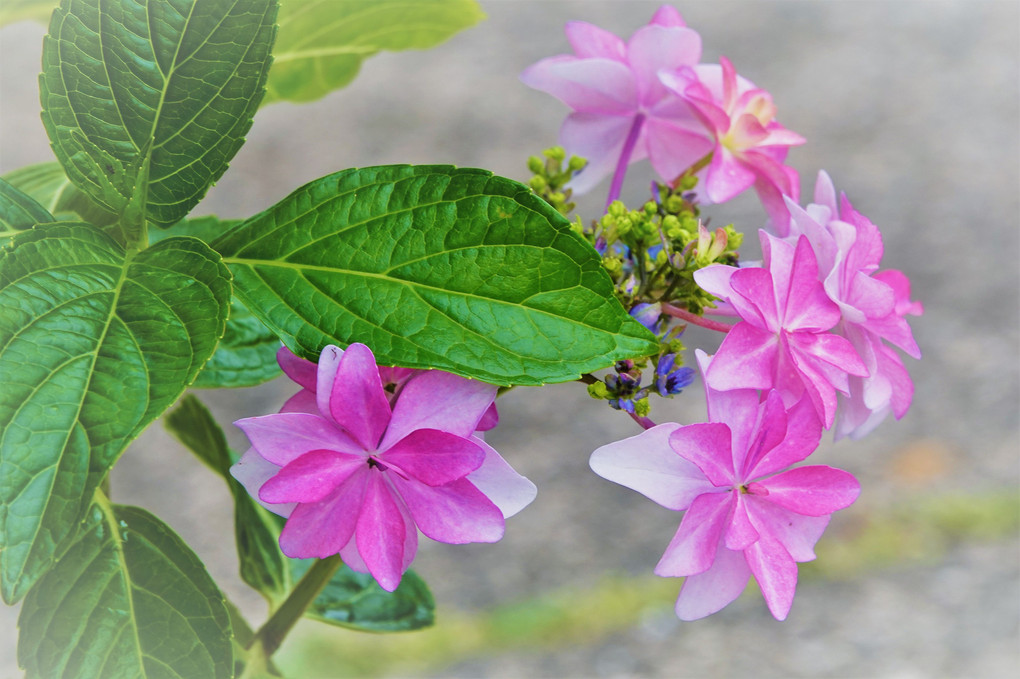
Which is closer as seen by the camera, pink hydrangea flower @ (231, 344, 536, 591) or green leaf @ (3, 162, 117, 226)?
pink hydrangea flower @ (231, 344, 536, 591)

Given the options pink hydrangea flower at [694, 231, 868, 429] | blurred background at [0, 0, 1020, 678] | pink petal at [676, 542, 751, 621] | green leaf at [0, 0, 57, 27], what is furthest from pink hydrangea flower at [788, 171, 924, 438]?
blurred background at [0, 0, 1020, 678]

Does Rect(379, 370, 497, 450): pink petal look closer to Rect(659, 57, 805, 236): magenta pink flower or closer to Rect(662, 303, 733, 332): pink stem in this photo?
Rect(662, 303, 733, 332): pink stem

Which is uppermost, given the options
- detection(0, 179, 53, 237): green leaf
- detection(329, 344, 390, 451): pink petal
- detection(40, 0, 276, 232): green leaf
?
detection(40, 0, 276, 232): green leaf

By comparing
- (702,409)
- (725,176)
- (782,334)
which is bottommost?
(782,334)

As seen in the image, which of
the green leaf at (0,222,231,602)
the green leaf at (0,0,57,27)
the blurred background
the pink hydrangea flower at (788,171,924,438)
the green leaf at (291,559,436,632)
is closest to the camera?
the green leaf at (0,222,231,602)

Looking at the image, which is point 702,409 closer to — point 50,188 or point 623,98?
point 623,98

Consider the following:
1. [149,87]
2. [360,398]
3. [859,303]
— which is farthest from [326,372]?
[859,303]

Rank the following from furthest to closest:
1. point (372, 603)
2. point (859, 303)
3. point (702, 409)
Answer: point (702, 409), point (372, 603), point (859, 303)

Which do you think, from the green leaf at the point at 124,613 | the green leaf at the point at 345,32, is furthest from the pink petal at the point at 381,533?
the green leaf at the point at 345,32
